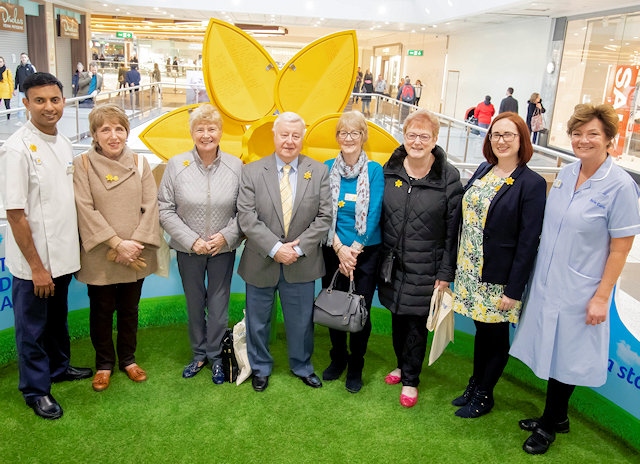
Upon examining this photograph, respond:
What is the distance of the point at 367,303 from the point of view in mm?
3025

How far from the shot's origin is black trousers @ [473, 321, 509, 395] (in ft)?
9.06

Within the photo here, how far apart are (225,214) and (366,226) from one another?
0.75 m

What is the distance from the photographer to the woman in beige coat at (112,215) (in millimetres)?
2682

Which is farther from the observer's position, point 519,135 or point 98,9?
point 98,9

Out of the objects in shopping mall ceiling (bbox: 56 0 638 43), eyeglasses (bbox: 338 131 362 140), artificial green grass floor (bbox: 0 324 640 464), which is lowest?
artificial green grass floor (bbox: 0 324 640 464)

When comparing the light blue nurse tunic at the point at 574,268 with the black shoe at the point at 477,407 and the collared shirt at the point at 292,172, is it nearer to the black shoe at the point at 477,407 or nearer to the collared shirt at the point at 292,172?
the black shoe at the point at 477,407

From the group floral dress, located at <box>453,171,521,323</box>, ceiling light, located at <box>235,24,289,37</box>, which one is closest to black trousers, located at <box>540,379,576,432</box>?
floral dress, located at <box>453,171,521,323</box>

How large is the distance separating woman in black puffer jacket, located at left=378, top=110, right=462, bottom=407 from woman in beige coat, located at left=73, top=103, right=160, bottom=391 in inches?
49.0

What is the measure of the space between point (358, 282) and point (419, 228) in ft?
1.53

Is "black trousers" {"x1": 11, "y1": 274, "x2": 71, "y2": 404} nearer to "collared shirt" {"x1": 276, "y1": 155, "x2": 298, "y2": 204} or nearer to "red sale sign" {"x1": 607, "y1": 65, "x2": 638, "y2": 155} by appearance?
"collared shirt" {"x1": 276, "y1": 155, "x2": 298, "y2": 204}

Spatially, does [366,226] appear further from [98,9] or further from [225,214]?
[98,9]

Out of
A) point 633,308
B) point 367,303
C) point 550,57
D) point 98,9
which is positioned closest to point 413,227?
point 367,303

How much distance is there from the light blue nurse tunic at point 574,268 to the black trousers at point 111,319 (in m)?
2.07

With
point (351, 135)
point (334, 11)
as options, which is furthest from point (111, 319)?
point (334, 11)
